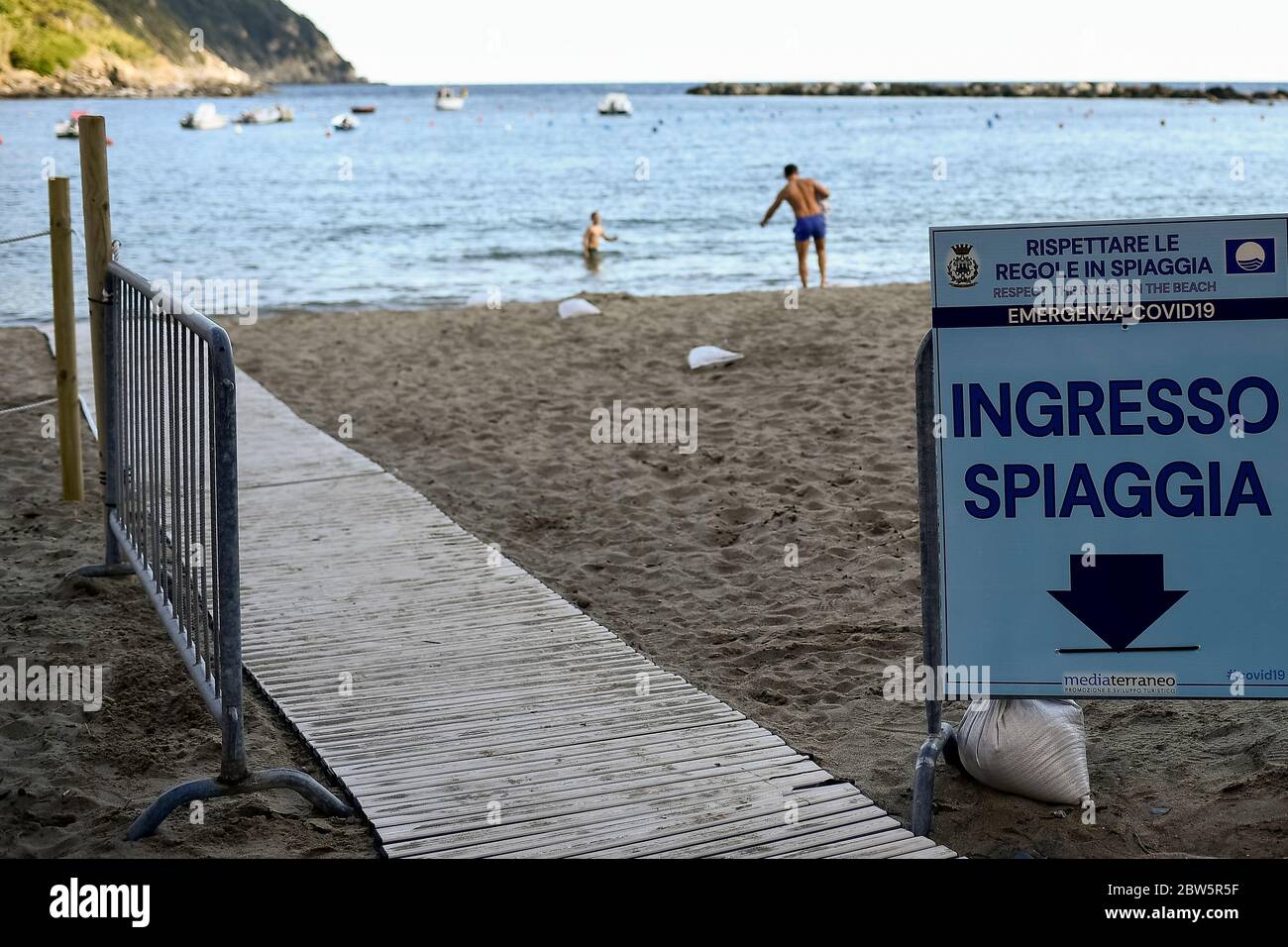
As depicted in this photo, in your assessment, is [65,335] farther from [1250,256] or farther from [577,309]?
[577,309]

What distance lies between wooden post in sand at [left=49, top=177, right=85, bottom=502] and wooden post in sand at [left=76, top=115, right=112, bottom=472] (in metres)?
0.86

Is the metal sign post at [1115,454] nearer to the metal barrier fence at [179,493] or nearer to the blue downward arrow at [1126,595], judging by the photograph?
the blue downward arrow at [1126,595]

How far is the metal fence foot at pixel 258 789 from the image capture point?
12.1 ft

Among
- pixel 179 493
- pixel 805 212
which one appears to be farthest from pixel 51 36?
pixel 179 493

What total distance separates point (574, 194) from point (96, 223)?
3949 cm

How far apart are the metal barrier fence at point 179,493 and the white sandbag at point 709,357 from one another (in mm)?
5165

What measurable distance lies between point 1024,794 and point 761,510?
10.5 ft

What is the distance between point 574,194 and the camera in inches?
1750

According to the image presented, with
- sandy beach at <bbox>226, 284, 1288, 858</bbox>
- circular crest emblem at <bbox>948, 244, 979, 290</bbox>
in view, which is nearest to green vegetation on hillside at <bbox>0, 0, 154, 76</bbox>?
sandy beach at <bbox>226, 284, 1288, 858</bbox>

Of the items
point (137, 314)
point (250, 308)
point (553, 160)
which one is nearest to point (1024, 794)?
point (137, 314)

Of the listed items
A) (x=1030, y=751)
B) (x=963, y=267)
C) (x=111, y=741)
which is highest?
(x=963, y=267)

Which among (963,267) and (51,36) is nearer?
(963,267)
